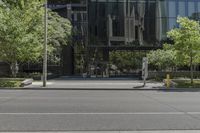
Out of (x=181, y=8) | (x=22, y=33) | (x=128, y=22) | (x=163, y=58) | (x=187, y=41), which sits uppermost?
(x=181, y=8)

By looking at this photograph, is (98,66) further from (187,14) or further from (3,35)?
(3,35)

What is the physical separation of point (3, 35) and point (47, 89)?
24.6 ft

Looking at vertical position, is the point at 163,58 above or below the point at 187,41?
below

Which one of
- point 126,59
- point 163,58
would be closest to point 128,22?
point 126,59

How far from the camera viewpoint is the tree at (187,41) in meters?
34.3

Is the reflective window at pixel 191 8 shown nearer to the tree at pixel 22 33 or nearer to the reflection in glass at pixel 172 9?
the reflection in glass at pixel 172 9

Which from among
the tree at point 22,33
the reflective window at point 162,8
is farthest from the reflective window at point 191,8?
the tree at point 22,33

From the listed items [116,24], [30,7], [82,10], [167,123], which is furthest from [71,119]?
[82,10]

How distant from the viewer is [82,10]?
58312mm

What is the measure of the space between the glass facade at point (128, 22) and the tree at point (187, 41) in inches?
675

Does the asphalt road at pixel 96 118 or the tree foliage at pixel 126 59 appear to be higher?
the tree foliage at pixel 126 59

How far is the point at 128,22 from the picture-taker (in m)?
52.5

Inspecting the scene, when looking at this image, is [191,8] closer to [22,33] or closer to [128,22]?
[128,22]

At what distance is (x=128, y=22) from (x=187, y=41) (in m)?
18.7
